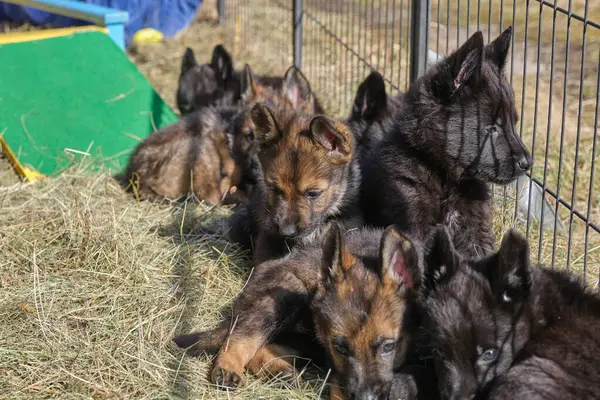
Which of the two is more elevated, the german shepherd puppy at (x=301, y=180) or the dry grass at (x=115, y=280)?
the german shepherd puppy at (x=301, y=180)

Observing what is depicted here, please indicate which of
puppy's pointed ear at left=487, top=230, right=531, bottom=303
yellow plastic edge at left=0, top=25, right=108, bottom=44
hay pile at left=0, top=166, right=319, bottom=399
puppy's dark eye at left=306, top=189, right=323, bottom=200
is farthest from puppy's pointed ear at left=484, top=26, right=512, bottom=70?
yellow plastic edge at left=0, top=25, right=108, bottom=44

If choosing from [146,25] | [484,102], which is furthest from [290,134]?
[146,25]

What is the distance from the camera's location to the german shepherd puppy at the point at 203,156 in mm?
7172

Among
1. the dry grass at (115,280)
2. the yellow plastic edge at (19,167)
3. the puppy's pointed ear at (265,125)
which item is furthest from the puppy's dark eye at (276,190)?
the yellow plastic edge at (19,167)

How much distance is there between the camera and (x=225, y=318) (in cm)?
496

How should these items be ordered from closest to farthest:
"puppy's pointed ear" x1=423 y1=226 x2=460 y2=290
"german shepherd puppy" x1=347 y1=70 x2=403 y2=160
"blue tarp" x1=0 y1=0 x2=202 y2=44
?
"puppy's pointed ear" x1=423 y1=226 x2=460 y2=290 < "german shepherd puppy" x1=347 y1=70 x2=403 y2=160 < "blue tarp" x1=0 y1=0 x2=202 y2=44

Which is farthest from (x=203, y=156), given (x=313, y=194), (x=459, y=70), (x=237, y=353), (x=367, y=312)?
(x=367, y=312)

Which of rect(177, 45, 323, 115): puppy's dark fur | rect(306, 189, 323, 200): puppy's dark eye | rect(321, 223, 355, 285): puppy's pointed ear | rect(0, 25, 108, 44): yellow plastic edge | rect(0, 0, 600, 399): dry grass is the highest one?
rect(0, 25, 108, 44): yellow plastic edge

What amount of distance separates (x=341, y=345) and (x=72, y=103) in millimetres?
4900

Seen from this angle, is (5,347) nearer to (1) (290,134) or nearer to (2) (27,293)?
(2) (27,293)

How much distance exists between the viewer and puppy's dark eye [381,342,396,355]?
157 inches

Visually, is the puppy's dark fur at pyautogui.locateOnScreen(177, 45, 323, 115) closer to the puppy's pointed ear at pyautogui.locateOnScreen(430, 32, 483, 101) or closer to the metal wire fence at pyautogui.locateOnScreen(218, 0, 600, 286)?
the metal wire fence at pyautogui.locateOnScreen(218, 0, 600, 286)

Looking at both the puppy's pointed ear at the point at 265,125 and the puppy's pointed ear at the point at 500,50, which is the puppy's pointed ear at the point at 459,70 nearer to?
the puppy's pointed ear at the point at 500,50

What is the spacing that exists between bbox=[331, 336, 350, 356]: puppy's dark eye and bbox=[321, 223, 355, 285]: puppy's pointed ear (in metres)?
0.30
